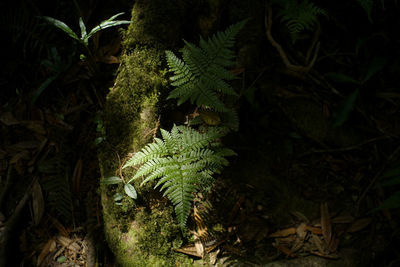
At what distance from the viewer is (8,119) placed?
293 centimetres

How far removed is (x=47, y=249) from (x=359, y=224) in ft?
10.2

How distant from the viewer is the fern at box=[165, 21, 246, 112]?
220 centimetres

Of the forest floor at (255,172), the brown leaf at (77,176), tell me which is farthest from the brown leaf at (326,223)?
the brown leaf at (77,176)

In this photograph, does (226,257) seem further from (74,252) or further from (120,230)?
(74,252)

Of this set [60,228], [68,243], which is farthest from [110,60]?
[68,243]

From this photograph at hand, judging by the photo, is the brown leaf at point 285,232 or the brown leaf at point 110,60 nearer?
the brown leaf at point 285,232

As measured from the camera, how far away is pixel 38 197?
2.66 m

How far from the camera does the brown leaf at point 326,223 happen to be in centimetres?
241

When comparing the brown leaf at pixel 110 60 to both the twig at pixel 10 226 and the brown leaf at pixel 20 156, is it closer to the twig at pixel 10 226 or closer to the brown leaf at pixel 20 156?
the brown leaf at pixel 20 156

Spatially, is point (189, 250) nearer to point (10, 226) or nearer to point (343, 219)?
point (343, 219)

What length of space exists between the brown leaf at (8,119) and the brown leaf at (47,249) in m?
1.42

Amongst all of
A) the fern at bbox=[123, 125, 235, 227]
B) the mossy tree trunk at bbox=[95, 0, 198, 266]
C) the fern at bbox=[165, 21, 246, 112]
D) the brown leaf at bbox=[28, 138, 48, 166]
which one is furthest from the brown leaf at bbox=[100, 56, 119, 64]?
the fern at bbox=[123, 125, 235, 227]

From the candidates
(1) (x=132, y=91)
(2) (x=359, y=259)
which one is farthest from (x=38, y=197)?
(2) (x=359, y=259)

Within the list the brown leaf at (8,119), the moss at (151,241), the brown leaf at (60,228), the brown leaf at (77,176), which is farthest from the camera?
the brown leaf at (8,119)
